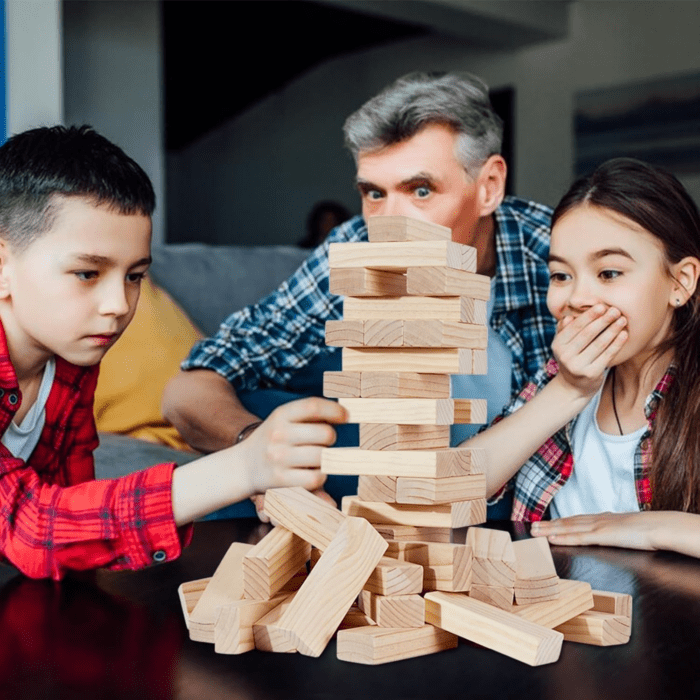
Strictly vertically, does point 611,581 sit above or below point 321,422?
below

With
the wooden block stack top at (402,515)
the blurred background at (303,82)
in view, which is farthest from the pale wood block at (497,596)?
the blurred background at (303,82)

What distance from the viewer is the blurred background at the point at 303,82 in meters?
5.38

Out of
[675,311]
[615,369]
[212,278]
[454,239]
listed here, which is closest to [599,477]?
[615,369]

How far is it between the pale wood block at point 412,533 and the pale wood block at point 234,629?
174 millimetres

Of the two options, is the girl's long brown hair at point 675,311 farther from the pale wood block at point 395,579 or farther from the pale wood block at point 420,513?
the pale wood block at point 395,579

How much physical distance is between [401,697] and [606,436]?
106cm

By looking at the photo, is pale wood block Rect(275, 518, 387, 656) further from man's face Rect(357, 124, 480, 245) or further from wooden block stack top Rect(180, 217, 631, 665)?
man's face Rect(357, 124, 480, 245)

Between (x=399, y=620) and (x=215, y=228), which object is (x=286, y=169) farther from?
(x=399, y=620)

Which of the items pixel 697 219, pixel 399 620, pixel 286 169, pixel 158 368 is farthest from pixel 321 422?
pixel 286 169

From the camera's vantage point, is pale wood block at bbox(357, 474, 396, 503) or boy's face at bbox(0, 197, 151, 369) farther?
boy's face at bbox(0, 197, 151, 369)

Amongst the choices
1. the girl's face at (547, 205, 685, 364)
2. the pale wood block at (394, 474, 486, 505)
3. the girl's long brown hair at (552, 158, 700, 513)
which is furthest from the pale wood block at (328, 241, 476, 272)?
the girl's long brown hair at (552, 158, 700, 513)

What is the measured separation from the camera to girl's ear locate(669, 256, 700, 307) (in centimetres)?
161

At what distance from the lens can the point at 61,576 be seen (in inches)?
42.8

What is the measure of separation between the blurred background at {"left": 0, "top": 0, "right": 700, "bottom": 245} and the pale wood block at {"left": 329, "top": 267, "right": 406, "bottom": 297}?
7.31ft
